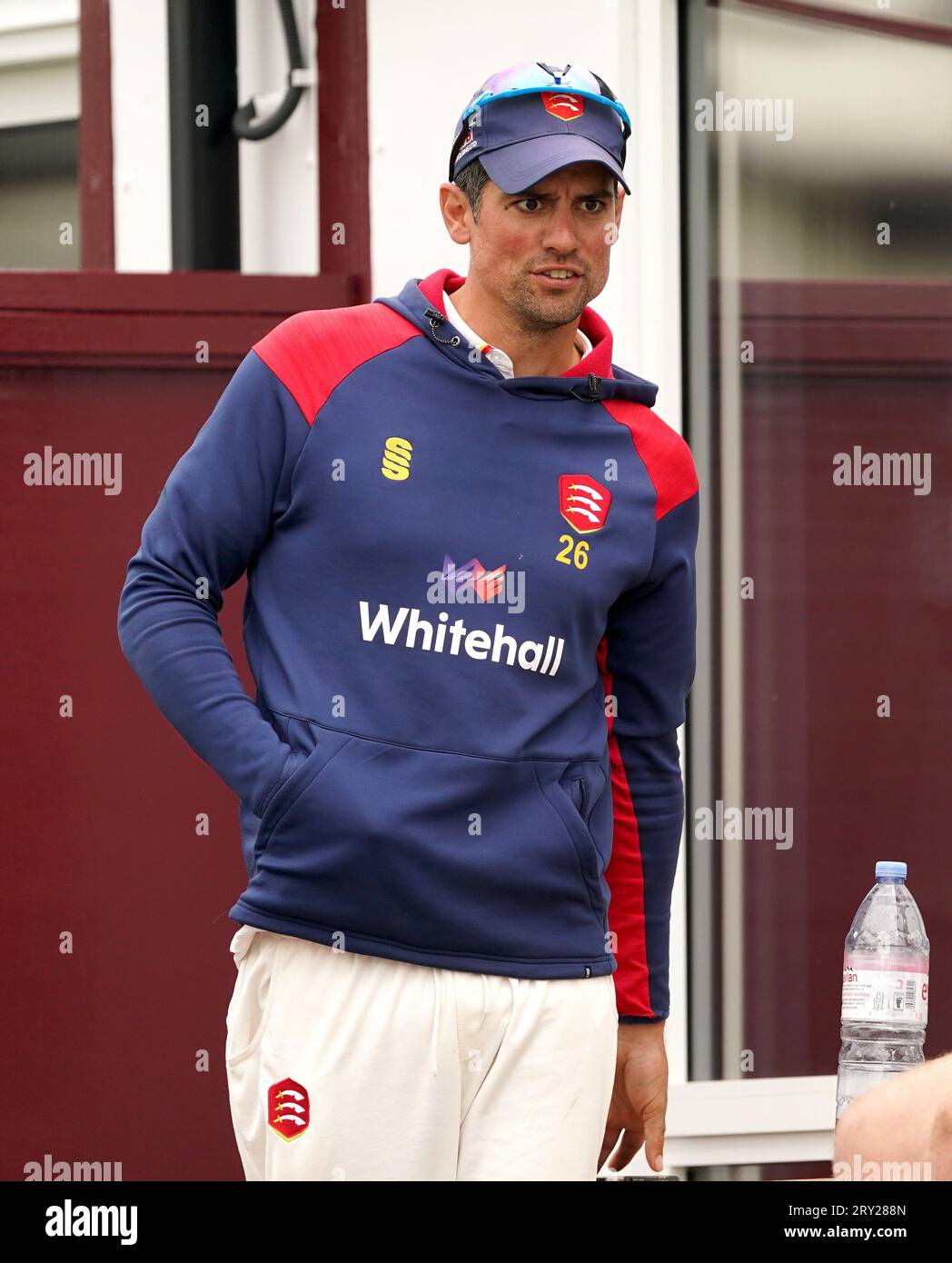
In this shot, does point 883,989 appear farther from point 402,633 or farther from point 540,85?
point 540,85

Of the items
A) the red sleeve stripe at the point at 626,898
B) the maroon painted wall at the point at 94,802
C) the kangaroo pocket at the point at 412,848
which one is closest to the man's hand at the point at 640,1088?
the red sleeve stripe at the point at 626,898

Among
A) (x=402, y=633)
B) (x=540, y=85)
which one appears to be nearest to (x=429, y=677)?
(x=402, y=633)

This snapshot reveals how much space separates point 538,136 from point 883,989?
1.65 m

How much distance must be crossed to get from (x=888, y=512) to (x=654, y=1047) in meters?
2.04

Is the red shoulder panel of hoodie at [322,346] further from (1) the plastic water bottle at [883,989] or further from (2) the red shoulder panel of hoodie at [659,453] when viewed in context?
(1) the plastic water bottle at [883,989]

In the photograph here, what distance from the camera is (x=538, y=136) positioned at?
8.39 ft

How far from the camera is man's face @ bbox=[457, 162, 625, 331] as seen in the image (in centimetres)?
257

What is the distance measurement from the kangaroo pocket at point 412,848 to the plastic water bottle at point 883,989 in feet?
2.47

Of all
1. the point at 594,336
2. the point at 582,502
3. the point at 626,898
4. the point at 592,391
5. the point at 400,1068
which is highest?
the point at 594,336

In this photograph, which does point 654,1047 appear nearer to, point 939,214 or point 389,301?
point 389,301

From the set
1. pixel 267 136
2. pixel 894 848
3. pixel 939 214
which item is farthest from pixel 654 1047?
pixel 267 136

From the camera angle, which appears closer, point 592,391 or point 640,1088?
point 592,391

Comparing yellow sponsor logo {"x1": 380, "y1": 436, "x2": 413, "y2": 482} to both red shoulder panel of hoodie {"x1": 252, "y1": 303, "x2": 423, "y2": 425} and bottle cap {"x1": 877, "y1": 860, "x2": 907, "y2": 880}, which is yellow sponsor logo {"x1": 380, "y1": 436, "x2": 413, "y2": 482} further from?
bottle cap {"x1": 877, "y1": 860, "x2": 907, "y2": 880}
